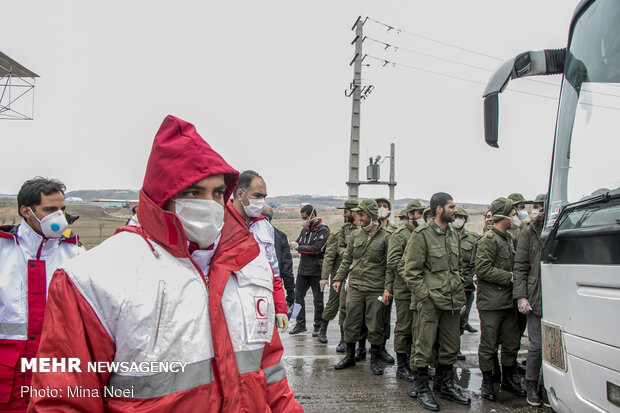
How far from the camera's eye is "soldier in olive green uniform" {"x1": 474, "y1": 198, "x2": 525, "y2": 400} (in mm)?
4566

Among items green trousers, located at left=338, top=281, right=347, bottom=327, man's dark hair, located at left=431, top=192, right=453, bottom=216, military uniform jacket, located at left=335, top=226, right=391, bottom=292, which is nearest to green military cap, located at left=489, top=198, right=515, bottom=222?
man's dark hair, located at left=431, top=192, right=453, bottom=216

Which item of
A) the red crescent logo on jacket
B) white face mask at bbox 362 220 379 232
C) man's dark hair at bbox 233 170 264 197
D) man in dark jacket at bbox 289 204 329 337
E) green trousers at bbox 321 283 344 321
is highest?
man's dark hair at bbox 233 170 264 197

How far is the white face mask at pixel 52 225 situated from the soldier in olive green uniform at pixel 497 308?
416 cm

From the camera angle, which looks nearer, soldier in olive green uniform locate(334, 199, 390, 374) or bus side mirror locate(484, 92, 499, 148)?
bus side mirror locate(484, 92, 499, 148)

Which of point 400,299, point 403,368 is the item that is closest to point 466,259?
point 400,299

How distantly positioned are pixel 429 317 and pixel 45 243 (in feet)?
11.9

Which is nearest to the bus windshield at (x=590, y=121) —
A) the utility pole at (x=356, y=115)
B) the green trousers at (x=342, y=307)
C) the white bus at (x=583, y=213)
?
the white bus at (x=583, y=213)

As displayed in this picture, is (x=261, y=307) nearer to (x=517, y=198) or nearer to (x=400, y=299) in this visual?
(x=400, y=299)

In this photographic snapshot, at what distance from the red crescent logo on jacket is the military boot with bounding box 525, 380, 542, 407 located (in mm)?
3974

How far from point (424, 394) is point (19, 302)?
381 centimetres

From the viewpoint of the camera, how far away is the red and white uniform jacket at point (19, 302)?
227cm

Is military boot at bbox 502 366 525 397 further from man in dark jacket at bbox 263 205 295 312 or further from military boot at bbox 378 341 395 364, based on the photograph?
man in dark jacket at bbox 263 205 295 312

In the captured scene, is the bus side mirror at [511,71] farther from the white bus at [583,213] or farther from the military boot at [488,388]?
the military boot at [488,388]

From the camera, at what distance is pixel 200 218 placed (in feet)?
5.20
